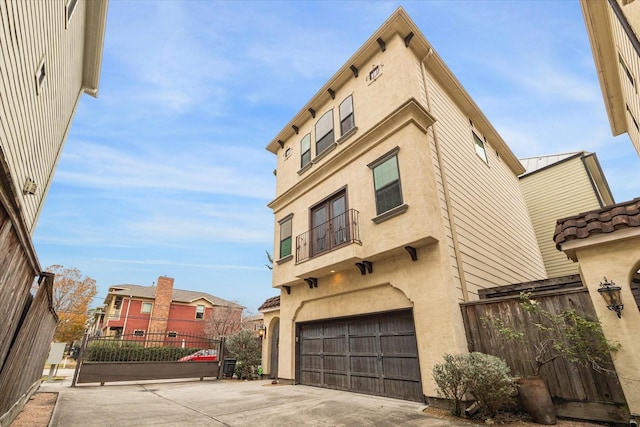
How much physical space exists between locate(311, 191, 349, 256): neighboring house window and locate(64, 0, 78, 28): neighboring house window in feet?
27.0

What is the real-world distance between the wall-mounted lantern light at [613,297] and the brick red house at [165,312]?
3522 centimetres

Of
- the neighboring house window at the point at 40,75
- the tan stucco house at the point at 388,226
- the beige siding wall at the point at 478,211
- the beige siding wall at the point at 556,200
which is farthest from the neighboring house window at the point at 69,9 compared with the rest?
the beige siding wall at the point at 556,200

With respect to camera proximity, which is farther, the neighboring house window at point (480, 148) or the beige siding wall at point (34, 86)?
the neighboring house window at point (480, 148)

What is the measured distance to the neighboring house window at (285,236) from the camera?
11.6 m

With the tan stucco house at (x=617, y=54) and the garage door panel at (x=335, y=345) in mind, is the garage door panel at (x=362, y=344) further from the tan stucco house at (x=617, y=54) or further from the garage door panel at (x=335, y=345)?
the tan stucco house at (x=617, y=54)

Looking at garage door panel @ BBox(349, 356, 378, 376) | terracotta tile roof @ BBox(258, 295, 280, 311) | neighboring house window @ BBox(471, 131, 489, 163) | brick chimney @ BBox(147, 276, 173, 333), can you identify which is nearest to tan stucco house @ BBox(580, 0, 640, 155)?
neighboring house window @ BBox(471, 131, 489, 163)

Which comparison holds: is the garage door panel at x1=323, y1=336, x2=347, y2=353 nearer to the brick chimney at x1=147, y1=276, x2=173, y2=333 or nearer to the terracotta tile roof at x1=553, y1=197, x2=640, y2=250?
the terracotta tile roof at x1=553, y1=197, x2=640, y2=250

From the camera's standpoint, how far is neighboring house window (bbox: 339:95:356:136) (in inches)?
405

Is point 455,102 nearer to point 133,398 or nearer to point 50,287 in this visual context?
point 50,287

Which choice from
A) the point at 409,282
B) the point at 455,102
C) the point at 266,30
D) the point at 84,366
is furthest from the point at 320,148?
the point at 266,30

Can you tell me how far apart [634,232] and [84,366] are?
16.1 meters

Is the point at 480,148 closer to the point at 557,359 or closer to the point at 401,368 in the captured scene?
the point at 557,359

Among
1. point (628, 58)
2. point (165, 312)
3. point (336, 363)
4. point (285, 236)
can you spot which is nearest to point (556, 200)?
point (628, 58)

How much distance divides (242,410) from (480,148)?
1226 cm
